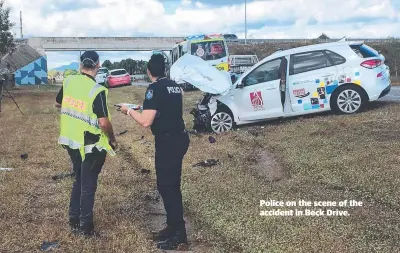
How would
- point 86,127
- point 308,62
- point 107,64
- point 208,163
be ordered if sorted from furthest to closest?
point 107,64
point 308,62
point 208,163
point 86,127

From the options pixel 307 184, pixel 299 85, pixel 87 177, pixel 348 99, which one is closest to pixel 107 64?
pixel 299 85

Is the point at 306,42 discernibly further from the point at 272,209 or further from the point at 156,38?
the point at 272,209

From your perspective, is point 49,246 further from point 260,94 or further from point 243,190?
point 260,94

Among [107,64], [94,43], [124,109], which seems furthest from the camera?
[107,64]

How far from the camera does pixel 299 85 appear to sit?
454 inches

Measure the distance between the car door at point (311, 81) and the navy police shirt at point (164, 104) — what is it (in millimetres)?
6914

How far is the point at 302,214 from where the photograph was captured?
573 centimetres

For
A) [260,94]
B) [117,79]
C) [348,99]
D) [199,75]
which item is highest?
[117,79]

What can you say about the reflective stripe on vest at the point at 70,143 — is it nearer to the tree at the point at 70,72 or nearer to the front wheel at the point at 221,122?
the tree at the point at 70,72

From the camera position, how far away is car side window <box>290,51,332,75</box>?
11672 millimetres

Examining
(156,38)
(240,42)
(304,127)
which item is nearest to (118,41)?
(156,38)

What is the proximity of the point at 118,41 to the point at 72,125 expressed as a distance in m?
65.8

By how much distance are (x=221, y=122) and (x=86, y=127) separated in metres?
7.05

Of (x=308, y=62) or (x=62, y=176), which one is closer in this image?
(x=62, y=176)
